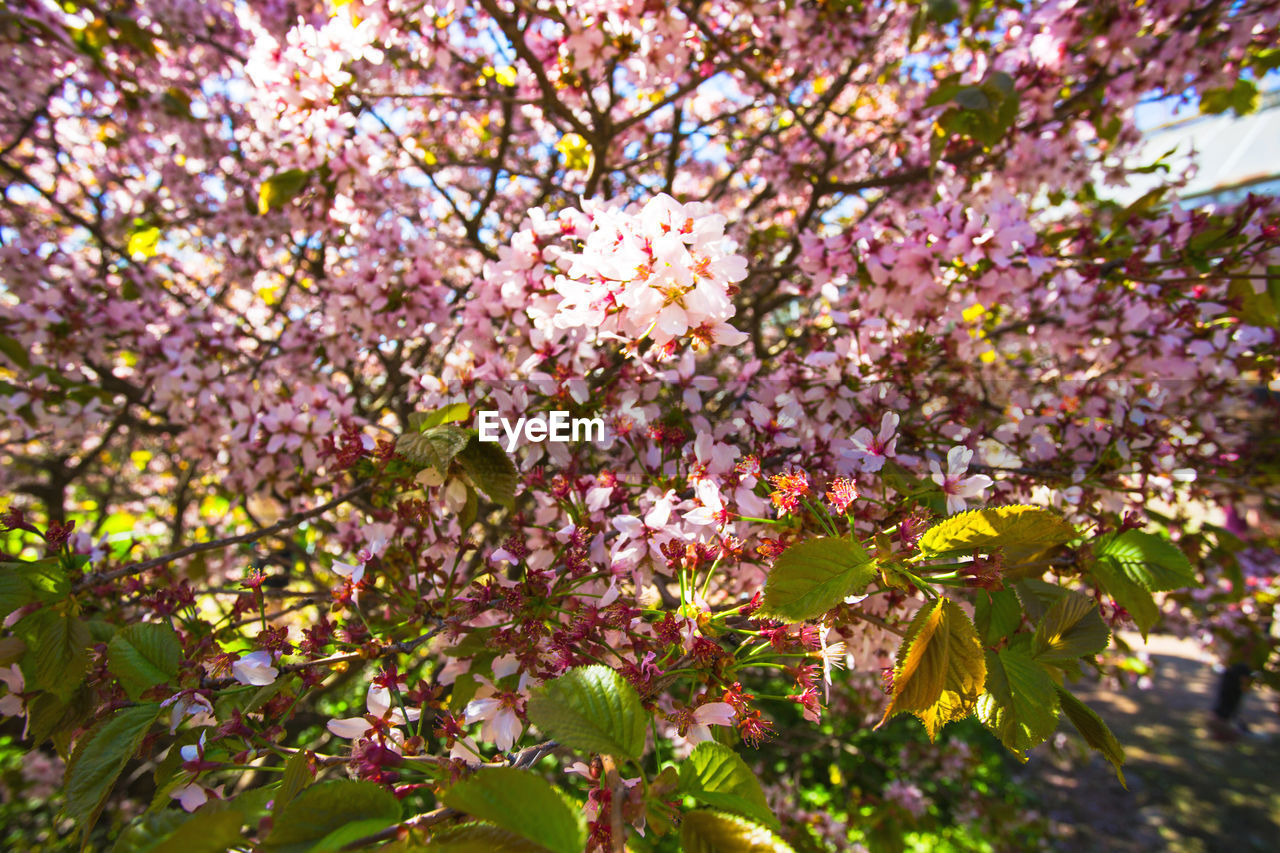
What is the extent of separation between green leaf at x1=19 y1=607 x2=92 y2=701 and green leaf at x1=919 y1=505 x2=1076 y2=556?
1.68 meters

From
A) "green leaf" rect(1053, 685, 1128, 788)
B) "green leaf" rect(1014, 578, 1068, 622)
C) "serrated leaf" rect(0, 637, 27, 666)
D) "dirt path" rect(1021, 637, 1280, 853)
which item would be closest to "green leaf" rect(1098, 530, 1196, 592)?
"green leaf" rect(1014, 578, 1068, 622)

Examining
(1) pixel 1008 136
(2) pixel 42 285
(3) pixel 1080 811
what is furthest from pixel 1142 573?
(3) pixel 1080 811

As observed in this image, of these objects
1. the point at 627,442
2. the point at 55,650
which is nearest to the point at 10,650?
the point at 55,650

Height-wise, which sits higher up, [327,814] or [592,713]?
[592,713]

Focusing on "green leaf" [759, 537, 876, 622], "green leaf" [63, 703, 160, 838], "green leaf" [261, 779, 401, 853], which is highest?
"green leaf" [759, 537, 876, 622]

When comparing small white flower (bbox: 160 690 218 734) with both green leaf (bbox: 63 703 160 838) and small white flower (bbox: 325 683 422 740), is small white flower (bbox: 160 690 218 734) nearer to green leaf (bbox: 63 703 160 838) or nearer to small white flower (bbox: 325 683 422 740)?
green leaf (bbox: 63 703 160 838)

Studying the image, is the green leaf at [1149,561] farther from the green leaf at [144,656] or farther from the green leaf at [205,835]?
the green leaf at [144,656]

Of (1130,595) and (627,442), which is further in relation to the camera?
(627,442)

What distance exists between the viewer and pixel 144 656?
117 centimetres

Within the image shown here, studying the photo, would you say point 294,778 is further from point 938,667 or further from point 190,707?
point 938,667

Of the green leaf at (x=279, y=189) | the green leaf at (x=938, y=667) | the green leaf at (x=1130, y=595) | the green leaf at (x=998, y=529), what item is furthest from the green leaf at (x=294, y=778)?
the green leaf at (x=279, y=189)

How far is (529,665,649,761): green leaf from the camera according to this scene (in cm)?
81

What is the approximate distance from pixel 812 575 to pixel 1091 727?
541 millimetres

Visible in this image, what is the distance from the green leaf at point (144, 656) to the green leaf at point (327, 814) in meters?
0.59
